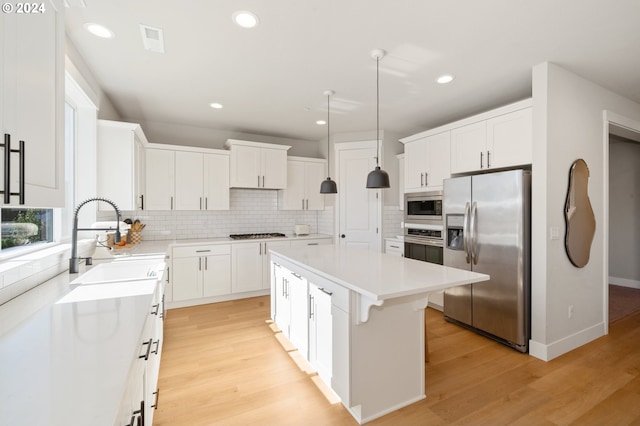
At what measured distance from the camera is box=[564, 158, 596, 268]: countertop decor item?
2.74m

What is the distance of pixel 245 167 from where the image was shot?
4535mm

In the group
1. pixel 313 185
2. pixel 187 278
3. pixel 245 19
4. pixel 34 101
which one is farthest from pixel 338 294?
pixel 313 185

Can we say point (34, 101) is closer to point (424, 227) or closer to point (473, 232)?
point (473, 232)

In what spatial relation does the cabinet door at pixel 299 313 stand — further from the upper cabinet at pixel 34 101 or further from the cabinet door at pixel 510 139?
the cabinet door at pixel 510 139

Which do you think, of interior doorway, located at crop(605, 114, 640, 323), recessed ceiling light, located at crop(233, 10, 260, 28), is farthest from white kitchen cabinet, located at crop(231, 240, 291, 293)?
interior doorway, located at crop(605, 114, 640, 323)

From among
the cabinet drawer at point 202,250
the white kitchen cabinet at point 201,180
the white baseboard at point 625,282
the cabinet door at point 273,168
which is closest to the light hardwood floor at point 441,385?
the cabinet drawer at point 202,250

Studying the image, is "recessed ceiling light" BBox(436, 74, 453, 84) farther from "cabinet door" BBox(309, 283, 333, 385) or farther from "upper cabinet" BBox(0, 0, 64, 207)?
"upper cabinet" BBox(0, 0, 64, 207)

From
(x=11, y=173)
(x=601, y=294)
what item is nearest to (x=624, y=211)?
(x=601, y=294)

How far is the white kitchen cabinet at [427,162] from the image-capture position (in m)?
3.61

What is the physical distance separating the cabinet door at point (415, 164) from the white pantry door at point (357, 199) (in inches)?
25.5

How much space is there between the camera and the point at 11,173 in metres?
0.87

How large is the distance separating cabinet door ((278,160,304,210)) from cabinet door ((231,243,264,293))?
0.92 meters

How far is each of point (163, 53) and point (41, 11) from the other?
4.91 ft

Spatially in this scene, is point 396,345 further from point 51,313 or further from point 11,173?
point 11,173
